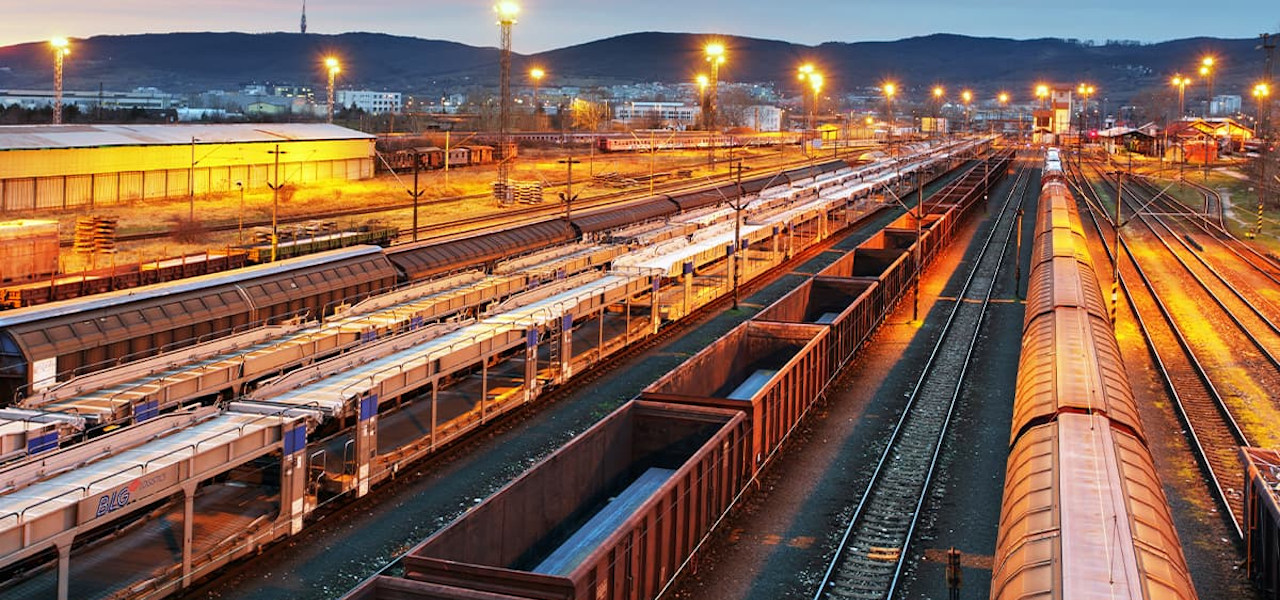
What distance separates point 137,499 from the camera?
17.2 m

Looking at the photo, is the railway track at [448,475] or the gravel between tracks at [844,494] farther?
the gravel between tracks at [844,494]

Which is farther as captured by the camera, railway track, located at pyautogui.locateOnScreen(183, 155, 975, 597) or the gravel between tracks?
the gravel between tracks

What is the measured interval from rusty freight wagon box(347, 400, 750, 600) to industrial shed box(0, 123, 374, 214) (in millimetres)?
42490

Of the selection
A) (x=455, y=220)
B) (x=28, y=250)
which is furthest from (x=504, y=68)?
(x=28, y=250)

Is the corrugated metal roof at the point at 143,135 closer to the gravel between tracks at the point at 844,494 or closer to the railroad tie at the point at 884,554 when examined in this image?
the gravel between tracks at the point at 844,494

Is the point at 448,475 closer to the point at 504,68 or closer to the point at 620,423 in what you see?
the point at 620,423

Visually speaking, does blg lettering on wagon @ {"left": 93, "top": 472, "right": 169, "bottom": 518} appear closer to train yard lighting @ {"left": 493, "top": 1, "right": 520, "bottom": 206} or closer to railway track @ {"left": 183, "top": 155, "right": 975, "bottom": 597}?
railway track @ {"left": 183, "top": 155, "right": 975, "bottom": 597}

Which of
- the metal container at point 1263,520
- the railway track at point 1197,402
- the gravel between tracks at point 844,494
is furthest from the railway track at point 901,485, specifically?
the railway track at point 1197,402

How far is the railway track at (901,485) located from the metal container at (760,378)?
2.44m

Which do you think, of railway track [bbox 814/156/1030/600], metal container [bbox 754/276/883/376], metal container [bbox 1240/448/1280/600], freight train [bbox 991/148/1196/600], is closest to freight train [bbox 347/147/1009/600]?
metal container [bbox 754/276/883/376]

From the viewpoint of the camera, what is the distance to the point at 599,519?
68.6ft

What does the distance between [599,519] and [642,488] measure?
174 centimetres

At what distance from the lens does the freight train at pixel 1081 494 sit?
42.0 ft

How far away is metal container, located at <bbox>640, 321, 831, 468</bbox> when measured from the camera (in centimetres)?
2481
